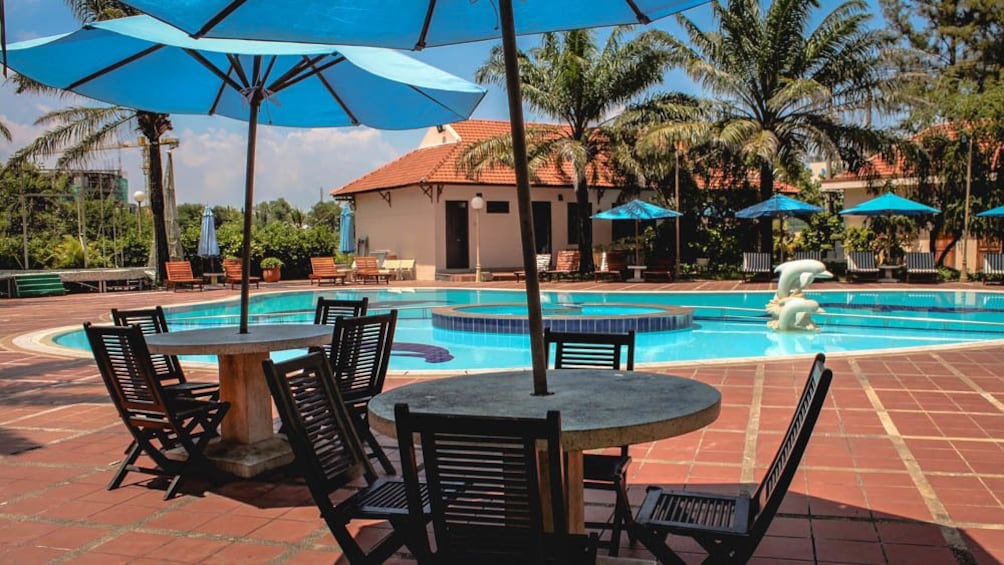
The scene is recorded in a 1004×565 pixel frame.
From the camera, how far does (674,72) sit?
76.5ft

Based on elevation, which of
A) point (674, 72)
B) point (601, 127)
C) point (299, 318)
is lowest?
point (299, 318)

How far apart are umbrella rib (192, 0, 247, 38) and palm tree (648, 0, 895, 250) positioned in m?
19.1

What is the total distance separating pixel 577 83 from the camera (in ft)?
73.8

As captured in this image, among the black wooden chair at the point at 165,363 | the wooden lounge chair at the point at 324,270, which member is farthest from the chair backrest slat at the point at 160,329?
the wooden lounge chair at the point at 324,270

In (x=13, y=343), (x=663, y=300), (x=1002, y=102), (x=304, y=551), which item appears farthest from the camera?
(x=1002, y=102)

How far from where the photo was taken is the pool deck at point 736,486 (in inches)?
134

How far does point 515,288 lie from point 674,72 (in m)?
8.11

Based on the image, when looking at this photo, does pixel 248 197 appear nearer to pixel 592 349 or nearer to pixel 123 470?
pixel 123 470

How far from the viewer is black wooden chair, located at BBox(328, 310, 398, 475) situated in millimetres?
4598

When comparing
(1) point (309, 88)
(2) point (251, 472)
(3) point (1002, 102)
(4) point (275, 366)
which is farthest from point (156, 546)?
(3) point (1002, 102)

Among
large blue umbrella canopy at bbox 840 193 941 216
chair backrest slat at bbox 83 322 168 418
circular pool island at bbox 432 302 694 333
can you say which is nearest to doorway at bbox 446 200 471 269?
large blue umbrella canopy at bbox 840 193 941 216

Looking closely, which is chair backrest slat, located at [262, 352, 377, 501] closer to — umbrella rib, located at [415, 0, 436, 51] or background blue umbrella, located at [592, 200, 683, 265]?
umbrella rib, located at [415, 0, 436, 51]

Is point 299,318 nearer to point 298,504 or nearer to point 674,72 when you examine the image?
point 298,504

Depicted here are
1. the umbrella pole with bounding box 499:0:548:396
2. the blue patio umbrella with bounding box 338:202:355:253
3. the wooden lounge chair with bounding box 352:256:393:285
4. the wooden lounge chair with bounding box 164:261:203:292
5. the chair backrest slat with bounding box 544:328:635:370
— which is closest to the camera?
the umbrella pole with bounding box 499:0:548:396
